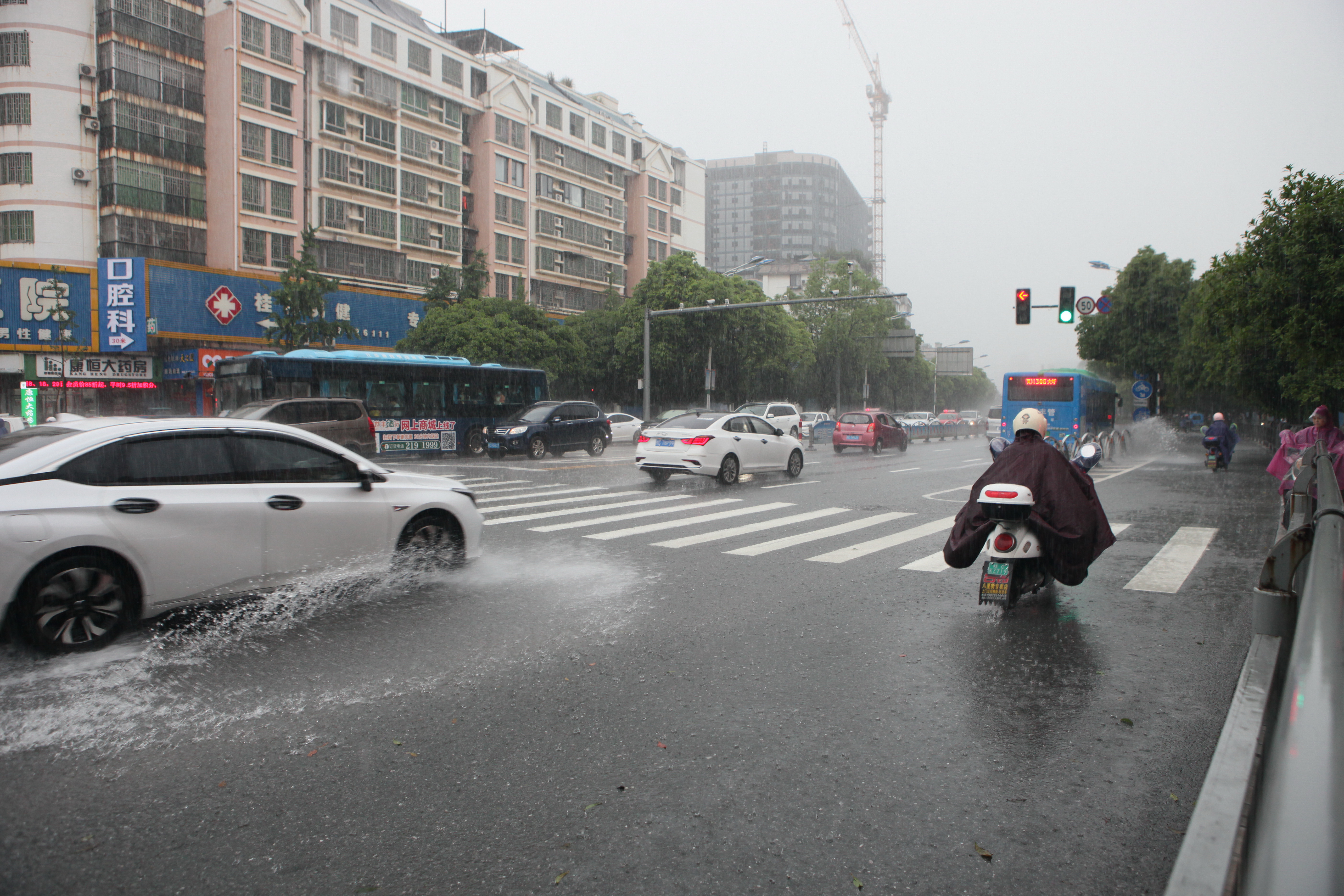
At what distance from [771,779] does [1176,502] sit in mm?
14087

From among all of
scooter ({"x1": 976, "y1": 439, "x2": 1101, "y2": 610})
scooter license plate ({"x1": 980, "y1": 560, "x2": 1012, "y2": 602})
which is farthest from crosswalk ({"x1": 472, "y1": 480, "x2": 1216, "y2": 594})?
scooter license plate ({"x1": 980, "y1": 560, "x2": 1012, "y2": 602})

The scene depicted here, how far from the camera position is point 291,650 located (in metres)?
5.47

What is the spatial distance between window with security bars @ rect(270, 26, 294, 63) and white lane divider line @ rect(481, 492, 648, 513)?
31.5 meters

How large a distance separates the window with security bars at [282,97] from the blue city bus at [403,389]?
20466 mm

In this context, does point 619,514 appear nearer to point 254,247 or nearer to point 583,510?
point 583,510

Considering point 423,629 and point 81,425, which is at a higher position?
point 81,425

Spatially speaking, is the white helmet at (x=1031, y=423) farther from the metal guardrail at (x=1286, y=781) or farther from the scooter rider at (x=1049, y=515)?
the metal guardrail at (x=1286, y=781)

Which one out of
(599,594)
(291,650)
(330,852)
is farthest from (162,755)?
(599,594)

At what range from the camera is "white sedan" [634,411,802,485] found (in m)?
17.1

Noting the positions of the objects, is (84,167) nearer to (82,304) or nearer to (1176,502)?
(82,304)

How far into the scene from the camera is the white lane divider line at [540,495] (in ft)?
47.0

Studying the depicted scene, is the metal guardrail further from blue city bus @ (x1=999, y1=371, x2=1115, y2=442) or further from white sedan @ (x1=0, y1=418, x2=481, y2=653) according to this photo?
blue city bus @ (x1=999, y1=371, x2=1115, y2=442)

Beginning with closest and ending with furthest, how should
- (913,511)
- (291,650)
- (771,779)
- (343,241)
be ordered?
(771,779) → (291,650) → (913,511) → (343,241)

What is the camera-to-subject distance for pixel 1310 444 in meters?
11.5
